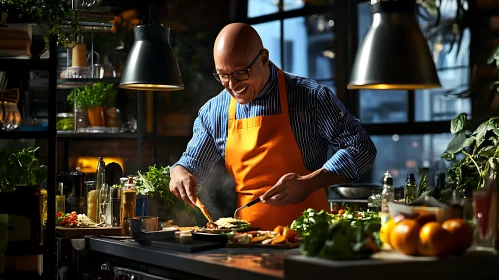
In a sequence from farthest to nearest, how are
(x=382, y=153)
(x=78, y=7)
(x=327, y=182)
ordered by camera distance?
(x=382, y=153), (x=78, y=7), (x=327, y=182)

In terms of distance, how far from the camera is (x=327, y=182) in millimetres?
4355

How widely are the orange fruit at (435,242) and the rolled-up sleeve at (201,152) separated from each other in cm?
228

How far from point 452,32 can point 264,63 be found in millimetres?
2862

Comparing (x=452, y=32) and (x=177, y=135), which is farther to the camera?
(x=177, y=135)

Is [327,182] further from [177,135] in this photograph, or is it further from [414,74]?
[177,135]

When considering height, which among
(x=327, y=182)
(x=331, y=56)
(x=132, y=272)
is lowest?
(x=132, y=272)

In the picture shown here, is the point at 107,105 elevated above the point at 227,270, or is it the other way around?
the point at 107,105

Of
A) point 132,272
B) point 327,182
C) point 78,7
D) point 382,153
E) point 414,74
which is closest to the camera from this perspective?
point 414,74

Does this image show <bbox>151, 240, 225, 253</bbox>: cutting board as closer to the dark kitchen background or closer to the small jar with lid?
the dark kitchen background

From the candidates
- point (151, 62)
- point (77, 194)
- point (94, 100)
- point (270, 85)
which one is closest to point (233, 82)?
point (270, 85)

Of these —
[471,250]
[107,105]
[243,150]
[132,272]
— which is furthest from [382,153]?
[471,250]

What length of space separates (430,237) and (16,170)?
7.15 feet

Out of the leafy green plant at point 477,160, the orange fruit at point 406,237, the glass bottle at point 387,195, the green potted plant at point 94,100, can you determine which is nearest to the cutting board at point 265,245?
the glass bottle at point 387,195

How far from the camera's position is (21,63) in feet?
13.2
